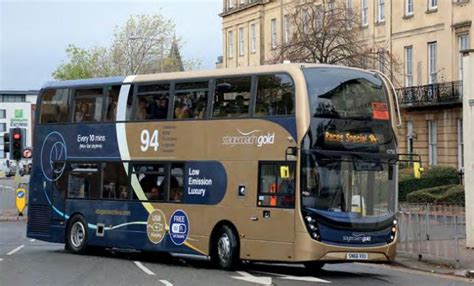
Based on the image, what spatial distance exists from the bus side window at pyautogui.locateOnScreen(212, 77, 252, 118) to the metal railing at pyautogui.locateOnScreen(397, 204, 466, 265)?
18.3 ft

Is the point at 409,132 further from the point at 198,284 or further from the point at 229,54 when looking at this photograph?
the point at 198,284

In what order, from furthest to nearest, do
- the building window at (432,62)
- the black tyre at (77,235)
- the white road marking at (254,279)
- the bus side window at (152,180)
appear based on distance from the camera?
the building window at (432,62)
the black tyre at (77,235)
the bus side window at (152,180)
the white road marking at (254,279)

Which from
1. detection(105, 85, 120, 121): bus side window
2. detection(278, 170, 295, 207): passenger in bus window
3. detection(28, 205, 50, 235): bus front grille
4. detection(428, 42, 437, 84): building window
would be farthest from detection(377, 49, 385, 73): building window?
detection(278, 170, 295, 207): passenger in bus window

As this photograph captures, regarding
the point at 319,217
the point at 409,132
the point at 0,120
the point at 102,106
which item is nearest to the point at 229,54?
the point at 409,132

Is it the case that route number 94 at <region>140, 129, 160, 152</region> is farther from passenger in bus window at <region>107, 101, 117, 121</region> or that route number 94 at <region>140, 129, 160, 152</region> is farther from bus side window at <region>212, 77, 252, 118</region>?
bus side window at <region>212, 77, 252, 118</region>

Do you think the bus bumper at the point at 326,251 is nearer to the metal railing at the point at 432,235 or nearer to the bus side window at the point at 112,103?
the metal railing at the point at 432,235

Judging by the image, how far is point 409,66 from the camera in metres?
55.0

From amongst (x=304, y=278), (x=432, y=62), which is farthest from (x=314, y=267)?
(x=432, y=62)

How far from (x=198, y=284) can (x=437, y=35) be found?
3992cm

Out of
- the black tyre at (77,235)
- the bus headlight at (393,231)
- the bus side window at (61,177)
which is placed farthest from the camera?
the bus side window at (61,177)

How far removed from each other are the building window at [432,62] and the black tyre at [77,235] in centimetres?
3463

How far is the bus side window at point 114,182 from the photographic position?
20750 mm

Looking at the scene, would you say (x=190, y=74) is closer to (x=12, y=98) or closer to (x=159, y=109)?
(x=159, y=109)

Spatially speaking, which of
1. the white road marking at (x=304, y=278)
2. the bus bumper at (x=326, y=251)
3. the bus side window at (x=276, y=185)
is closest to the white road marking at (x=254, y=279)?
the white road marking at (x=304, y=278)
